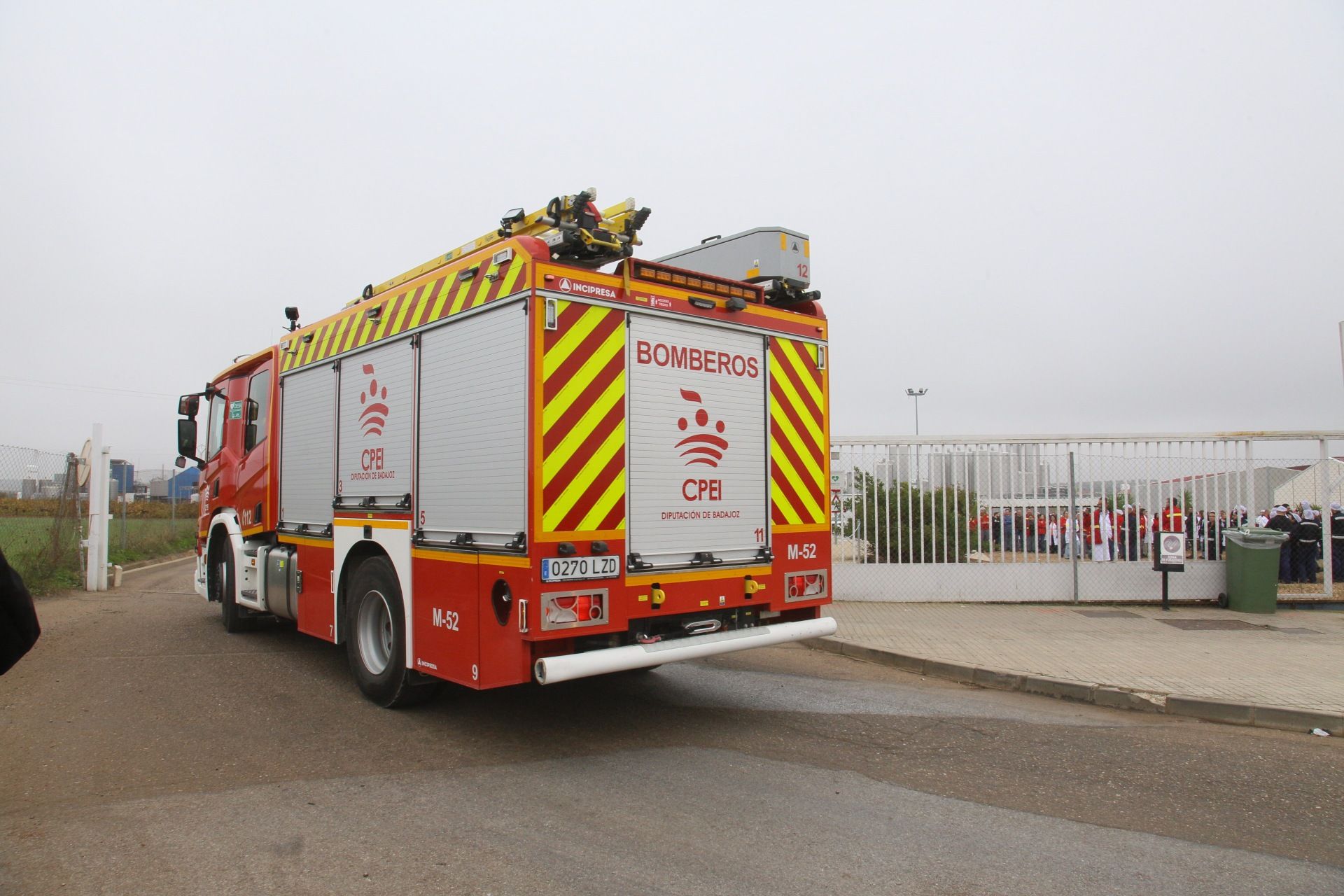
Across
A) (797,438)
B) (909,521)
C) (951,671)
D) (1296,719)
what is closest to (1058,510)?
(909,521)

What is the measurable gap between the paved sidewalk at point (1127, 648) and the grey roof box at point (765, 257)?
3.80 meters

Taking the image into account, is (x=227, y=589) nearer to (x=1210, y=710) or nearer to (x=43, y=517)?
(x=43, y=517)

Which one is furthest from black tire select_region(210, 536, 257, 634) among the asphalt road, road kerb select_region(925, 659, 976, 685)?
road kerb select_region(925, 659, 976, 685)

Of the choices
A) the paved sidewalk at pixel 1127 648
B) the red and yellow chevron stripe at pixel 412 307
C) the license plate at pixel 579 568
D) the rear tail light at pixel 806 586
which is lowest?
the paved sidewalk at pixel 1127 648

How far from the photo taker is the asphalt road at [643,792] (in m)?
3.68

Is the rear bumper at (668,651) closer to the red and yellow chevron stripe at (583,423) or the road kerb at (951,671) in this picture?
the red and yellow chevron stripe at (583,423)

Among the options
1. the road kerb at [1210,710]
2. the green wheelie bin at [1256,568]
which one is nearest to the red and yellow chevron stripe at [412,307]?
the road kerb at [1210,710]

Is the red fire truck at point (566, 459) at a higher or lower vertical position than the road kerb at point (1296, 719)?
higher

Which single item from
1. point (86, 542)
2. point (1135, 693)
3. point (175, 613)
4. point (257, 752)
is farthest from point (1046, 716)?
point (86, 542)

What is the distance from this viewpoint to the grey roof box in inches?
258

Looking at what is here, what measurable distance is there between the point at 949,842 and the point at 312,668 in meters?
5.94

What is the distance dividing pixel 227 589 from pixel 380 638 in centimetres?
403

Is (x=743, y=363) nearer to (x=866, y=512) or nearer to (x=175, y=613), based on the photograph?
(x=866, y=512)

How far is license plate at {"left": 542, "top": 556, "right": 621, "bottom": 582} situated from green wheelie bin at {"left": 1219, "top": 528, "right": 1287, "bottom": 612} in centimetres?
962
